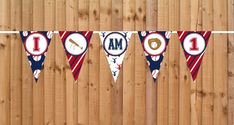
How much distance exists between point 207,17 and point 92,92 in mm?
1368

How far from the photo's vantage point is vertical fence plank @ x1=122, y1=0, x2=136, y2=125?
4.08 meters

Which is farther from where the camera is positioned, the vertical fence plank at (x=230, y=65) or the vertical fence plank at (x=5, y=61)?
the vertical fence plank at (x=5, y=61)

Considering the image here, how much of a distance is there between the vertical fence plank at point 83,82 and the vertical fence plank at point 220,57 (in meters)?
1.28

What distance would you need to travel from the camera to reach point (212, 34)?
13.4ft

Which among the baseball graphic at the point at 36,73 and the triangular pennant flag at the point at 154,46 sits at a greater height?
the triangular pennant flag at the point at 154,46

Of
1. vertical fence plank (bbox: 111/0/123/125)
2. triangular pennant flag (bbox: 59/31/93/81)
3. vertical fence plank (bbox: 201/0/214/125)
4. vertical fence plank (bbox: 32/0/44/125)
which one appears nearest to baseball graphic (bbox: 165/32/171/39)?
vertical fence plank (bbox: 201/0/214/125)

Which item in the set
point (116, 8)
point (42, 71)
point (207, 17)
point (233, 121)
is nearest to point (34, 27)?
point (42, 71)

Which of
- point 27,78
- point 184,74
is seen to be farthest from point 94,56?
point 184,74

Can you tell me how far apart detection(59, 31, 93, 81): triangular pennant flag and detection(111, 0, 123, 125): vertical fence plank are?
343 millimetres

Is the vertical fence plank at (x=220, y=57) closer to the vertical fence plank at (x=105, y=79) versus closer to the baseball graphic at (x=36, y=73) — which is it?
the vertical fence plank at (x=105, y=79)

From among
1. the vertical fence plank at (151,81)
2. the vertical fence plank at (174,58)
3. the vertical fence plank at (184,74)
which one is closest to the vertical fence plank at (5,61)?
→ the vertical fence plank at (151,81)

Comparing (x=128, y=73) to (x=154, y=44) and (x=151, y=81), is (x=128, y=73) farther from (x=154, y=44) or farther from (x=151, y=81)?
(x=154, y=44)

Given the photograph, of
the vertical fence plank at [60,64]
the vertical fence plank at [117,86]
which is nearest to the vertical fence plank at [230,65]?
the vertical fence plank at [117,86]

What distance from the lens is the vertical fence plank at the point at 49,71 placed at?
4137 mm
